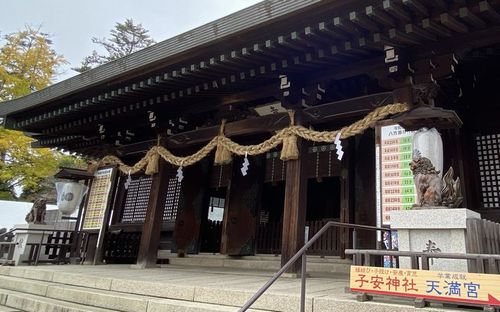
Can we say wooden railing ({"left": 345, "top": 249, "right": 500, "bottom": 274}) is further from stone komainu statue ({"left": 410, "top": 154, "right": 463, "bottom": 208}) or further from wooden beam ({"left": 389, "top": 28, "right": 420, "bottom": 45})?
wooden beam ({"left": 389, "top": 28, "right": 420, "bottom": 45})

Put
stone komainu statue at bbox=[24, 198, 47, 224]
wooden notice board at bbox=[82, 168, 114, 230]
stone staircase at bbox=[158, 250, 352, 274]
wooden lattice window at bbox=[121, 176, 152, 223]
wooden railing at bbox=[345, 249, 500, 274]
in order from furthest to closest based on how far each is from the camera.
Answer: wooden lattice window at bbox=[121, 176, 152, 223], wooden notice board at bbox=[82, 168, 114, 230], stone komainu statue at bbox=[24, 198, 47, 224], stone staircase at bbox=[158, 250, 352, 274], wooden railing at bbox=[345, 249, 500, 274]

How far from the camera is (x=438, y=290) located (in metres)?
3.05

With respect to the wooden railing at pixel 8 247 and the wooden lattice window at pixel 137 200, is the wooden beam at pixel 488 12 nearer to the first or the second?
the wooden lattice window at pixel 137 200

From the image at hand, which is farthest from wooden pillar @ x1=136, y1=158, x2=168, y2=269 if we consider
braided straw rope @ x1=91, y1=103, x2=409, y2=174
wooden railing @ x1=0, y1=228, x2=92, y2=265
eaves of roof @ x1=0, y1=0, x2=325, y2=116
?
wooden railing @ x1=0, y1=228, x2=92, y2=265

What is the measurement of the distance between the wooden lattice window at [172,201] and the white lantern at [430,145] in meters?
7.11

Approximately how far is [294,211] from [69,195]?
663cm

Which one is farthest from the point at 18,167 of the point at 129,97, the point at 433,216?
the point at 433,216

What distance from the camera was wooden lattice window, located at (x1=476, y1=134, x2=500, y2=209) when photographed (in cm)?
576

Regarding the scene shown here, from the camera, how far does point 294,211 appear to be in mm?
6023

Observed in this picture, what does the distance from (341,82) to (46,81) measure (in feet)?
45.5

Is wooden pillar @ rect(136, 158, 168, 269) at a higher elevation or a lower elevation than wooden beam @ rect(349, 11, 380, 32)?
lower

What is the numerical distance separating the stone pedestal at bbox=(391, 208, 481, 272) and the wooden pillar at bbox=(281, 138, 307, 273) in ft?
6.96

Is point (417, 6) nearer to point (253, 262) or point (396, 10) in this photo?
point (396, 10)

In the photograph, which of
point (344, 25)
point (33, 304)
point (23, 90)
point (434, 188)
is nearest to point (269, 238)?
point (33, 304)
